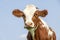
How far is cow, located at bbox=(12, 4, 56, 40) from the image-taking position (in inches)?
1637

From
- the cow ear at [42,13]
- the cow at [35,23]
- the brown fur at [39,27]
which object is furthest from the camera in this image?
the cow ear at [42,13]

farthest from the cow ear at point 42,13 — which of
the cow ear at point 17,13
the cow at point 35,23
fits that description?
the cow ear at point 17,13

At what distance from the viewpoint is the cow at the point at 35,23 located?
41575mm

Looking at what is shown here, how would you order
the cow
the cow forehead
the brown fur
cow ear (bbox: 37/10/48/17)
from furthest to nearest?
cow ear (bbox: 37/10/48/17)
the brown fur
the cow forehead
the cow

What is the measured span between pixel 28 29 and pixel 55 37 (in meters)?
2.26

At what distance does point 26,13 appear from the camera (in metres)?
41.8

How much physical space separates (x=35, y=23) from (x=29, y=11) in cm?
57

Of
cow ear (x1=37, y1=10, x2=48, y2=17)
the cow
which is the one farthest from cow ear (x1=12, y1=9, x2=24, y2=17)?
cow ear (x1=37, y1=10, x2=48, y2=17)

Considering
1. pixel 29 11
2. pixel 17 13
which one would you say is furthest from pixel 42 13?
pixel 17 13

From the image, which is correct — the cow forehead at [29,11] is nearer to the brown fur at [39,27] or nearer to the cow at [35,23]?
the cow at [35,23]

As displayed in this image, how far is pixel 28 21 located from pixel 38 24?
1.06 metres

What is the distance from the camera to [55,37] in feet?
143

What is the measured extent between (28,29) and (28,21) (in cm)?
39

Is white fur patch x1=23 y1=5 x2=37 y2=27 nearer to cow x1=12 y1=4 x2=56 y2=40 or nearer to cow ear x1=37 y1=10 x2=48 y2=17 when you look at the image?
cow x1=12 y1=4 x2=56 y2=40
